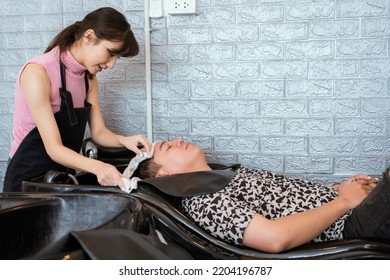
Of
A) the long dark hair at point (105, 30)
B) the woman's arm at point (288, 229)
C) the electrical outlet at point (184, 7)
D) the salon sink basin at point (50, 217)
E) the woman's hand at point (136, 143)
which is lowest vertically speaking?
the woman's arm at point (288, 229)

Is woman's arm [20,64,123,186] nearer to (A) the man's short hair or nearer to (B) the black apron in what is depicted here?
(B) the black apron

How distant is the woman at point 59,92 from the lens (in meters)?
1.88

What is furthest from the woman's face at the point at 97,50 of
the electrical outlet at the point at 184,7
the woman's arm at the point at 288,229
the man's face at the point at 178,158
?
the woman's arm at the point at 288,229

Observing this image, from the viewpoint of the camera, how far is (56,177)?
175 centimetres

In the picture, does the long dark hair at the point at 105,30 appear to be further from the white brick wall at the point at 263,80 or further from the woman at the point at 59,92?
the white brick wall at the point at 263,80

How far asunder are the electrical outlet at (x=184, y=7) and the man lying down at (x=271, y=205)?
0.88 meters

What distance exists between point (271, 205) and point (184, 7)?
1.21 m

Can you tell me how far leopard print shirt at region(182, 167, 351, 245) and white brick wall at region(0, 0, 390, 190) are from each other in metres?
0.60

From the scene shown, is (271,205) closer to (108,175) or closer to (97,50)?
(108,175)

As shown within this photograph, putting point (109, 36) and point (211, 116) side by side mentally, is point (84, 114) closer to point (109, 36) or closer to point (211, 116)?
point (109, 36)

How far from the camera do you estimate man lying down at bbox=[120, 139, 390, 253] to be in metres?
1.49

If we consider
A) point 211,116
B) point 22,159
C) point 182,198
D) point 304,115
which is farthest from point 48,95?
point 304,115

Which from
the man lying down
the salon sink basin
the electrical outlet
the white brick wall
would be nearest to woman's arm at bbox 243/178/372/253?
the man lying down

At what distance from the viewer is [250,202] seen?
1.74m
